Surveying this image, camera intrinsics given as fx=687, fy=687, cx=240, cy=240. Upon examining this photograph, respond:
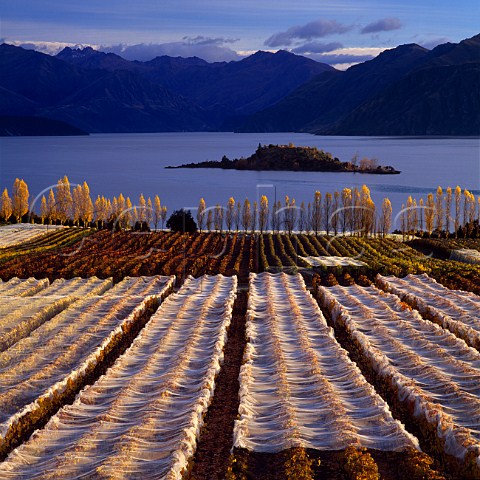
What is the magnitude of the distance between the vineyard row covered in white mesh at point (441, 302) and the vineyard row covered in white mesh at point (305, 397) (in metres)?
5.44

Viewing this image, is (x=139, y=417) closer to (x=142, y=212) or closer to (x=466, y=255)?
(x=466, y=255)

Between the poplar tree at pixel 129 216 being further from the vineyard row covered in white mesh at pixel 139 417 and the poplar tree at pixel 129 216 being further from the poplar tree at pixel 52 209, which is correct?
the vineyard row covered in white mesh at pixel 139 417

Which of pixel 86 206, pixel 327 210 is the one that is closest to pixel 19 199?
pixel 86 206

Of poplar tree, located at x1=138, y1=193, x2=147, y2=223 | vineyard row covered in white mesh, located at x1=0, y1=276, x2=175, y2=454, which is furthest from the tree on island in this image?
vineyard row covered in white mesh, located at x1=0, y1=276, x2=175, y2=454

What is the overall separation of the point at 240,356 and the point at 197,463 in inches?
365

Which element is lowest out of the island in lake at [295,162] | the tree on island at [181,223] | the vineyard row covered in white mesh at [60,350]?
the tree on island at [181,223]

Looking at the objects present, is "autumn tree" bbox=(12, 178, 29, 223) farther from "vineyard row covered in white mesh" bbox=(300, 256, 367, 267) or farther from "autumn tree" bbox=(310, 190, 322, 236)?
"vineyard row covered in white mesh" bbox=(300, 256, 367, 267)

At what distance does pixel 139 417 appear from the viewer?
1850 cm

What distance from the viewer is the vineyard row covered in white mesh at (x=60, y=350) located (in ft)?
65.9

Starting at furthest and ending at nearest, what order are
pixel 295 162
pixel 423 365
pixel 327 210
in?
1. pixel 295 162
2. pixel 327 210
3. pixel 423 365

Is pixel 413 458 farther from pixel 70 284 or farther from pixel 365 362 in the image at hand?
pixel 70 284

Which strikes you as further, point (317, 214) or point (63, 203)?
point (63, 203)

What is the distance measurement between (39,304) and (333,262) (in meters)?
23.2

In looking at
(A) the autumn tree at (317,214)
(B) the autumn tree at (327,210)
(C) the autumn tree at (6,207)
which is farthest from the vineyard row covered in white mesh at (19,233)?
(B) the autumn tree at (327,210)
